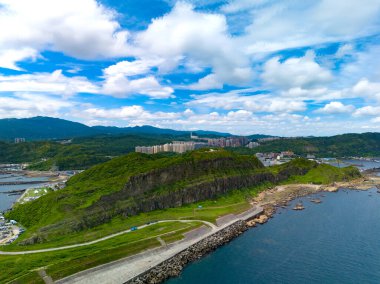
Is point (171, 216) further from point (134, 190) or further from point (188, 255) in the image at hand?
point (188, 255)

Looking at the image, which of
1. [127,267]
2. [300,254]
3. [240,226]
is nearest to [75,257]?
[127,267]

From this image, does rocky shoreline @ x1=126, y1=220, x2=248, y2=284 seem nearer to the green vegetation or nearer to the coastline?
the coastline

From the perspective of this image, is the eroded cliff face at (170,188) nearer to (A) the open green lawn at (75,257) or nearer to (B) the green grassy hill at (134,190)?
(B) the green grassy hill at (134,190)

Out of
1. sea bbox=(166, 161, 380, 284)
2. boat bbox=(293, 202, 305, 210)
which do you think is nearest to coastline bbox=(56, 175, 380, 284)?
sea bbox=(166, 161, 380, 284)

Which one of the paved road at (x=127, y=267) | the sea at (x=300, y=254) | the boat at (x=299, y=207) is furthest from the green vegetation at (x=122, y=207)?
the boat at (x=299, y=207)

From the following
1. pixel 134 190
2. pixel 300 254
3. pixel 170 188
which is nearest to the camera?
pixel 300 254

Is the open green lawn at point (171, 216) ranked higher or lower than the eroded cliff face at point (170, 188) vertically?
lower

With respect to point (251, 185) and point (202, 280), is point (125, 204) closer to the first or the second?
point (202, 280)
